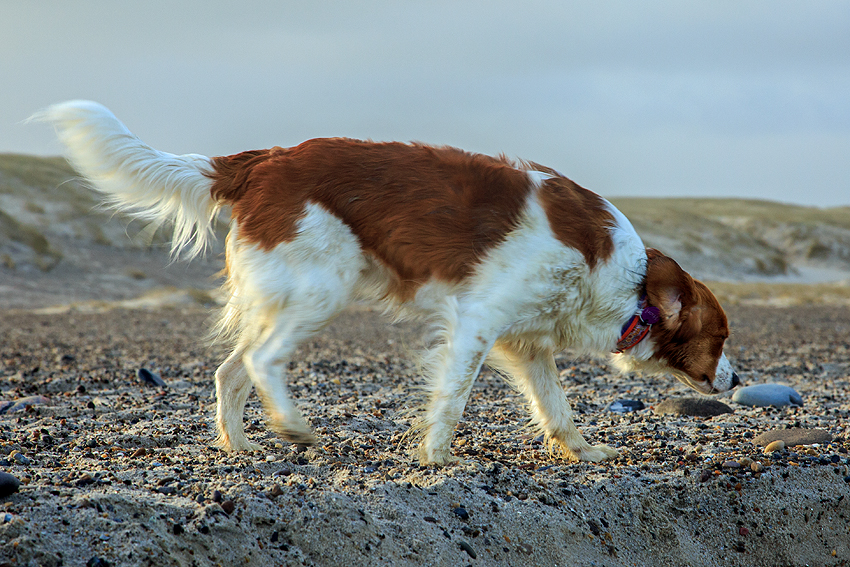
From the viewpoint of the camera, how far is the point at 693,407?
20.2 ft

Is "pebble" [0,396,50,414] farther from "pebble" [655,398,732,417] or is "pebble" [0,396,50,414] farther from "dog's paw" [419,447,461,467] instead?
"pebble" [655,398,732,417]

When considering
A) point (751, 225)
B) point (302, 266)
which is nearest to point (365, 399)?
point (302, 266)

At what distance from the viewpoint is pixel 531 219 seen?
4.22 metres

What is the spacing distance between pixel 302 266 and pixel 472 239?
0.98 metres

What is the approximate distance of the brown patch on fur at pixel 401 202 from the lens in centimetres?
420

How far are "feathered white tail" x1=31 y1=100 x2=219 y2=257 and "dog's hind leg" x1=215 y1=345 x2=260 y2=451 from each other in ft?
2.44

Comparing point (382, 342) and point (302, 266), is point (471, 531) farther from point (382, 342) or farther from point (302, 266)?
point (382, 342)

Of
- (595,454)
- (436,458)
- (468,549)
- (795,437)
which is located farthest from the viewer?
(795,437)

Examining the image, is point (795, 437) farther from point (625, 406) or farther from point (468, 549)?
point (468, 549)

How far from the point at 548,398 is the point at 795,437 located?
187 cm

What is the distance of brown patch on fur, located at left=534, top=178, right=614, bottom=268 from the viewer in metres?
4.23

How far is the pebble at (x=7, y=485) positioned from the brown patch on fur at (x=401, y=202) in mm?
1722

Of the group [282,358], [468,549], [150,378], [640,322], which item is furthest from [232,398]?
[150,378]

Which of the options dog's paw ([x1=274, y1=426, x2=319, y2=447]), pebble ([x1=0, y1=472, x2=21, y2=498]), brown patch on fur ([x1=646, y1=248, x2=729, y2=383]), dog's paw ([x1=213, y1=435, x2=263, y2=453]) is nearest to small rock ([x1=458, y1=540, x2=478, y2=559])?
dog's paw ([x1=274, y1=426, x2=319, y2=447])
